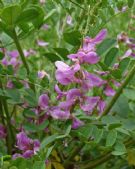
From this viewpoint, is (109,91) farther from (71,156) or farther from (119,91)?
(71,156)

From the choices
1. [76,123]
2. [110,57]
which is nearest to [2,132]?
[76,123]

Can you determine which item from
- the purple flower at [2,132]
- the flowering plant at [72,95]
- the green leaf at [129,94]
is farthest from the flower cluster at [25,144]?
the green leaf at [129,94]

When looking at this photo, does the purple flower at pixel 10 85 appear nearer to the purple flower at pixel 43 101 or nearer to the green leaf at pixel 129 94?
the purple flower at pixel 43 101

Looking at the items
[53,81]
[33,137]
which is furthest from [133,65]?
[33,137]

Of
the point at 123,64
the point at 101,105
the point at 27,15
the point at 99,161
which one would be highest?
the point at 27,15

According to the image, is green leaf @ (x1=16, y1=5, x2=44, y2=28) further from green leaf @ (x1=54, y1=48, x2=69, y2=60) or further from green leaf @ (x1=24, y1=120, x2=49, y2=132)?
A: green leaf @ (x1=24, y1=120, x2=49, y2=132)

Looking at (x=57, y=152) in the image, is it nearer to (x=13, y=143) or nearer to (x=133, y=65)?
(x=13, y=143)

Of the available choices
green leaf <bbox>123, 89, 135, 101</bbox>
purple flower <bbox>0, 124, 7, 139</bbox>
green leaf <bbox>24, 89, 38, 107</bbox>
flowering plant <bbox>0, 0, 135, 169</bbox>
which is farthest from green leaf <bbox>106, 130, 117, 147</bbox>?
purple flower <bbox>0, 124, 7, 139</bbox>
